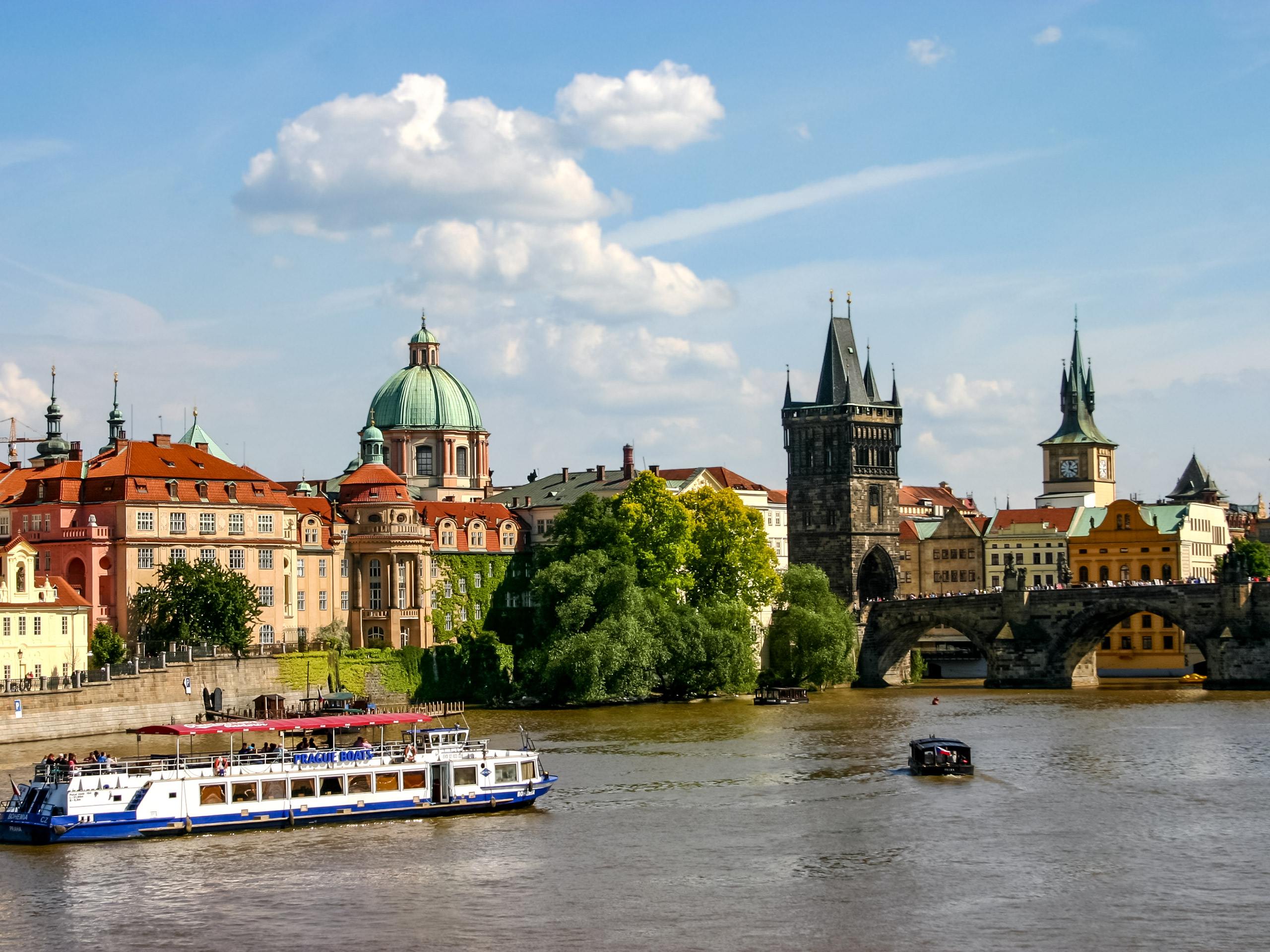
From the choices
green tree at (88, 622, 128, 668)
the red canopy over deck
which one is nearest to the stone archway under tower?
green tree at (88, 622, 128, 668)


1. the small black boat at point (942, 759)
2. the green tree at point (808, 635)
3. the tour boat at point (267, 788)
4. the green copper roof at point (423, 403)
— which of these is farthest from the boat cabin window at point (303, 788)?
the green copper roof at point (423, 403)

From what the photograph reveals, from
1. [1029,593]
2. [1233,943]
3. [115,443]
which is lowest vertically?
[1233,943]

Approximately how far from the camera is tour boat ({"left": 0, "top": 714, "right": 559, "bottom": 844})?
72000 millimetres

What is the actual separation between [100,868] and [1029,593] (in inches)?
4092

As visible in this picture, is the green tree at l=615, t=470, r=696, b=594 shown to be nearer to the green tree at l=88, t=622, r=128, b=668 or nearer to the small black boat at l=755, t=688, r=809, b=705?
the small black boat at l=755, t=688, r=809, b=705

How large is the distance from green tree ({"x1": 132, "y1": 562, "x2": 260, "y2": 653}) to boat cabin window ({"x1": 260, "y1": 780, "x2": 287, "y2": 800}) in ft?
155

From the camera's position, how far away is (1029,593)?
15800cm

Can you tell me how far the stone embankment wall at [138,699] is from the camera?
104 meters

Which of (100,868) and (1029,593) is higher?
(1029,593)

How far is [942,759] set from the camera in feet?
292

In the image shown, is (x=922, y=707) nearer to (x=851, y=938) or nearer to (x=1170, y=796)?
(x=1170, y=796)

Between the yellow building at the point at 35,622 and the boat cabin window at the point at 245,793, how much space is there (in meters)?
38.6

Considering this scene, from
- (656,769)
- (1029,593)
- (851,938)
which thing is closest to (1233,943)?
(851,938)

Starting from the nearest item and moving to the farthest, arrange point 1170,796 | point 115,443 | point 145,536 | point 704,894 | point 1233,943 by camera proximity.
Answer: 1. point 1233,943
2. point 704,894
3. point 1170,796
4. point 145,536
5. point 115,443
